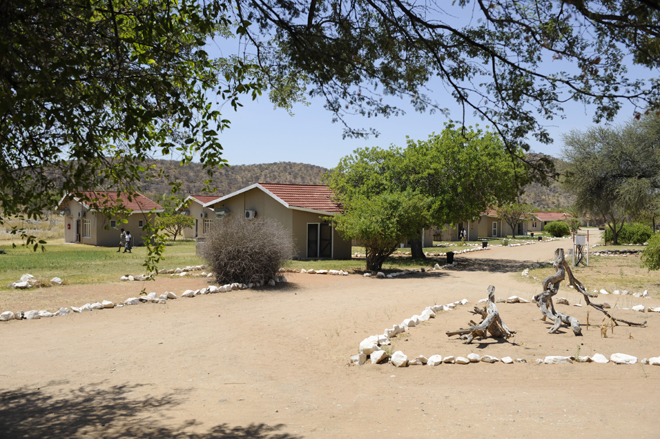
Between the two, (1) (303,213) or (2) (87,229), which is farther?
(2) (87,229)

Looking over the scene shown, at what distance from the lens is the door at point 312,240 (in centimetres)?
2589

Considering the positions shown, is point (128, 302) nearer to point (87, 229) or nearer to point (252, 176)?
point (87, 229)

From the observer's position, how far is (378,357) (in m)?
Result: 7.27

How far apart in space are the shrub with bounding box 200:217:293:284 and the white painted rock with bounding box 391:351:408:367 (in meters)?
8.27

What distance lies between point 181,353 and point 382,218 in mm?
11763

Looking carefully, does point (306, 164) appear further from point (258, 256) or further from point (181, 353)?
point (181, 353)

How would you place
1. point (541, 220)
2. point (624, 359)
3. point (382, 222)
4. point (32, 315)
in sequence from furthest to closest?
point (541, 220) → point (382, 222) → point (32, 315) → point (624, 359)

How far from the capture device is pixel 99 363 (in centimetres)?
743

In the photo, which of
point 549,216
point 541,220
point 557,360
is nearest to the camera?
point 557,360

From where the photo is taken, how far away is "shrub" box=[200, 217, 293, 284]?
1488cm

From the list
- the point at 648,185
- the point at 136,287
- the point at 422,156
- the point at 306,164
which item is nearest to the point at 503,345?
the point at 136,287

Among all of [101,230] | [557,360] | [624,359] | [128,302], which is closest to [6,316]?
[128,302]

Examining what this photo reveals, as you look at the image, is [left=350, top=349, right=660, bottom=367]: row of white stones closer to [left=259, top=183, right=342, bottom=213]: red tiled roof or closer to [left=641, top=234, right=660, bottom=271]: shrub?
[left=641, top=234, right=660, bottom=271]: shrub

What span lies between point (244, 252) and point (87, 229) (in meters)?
27.0
